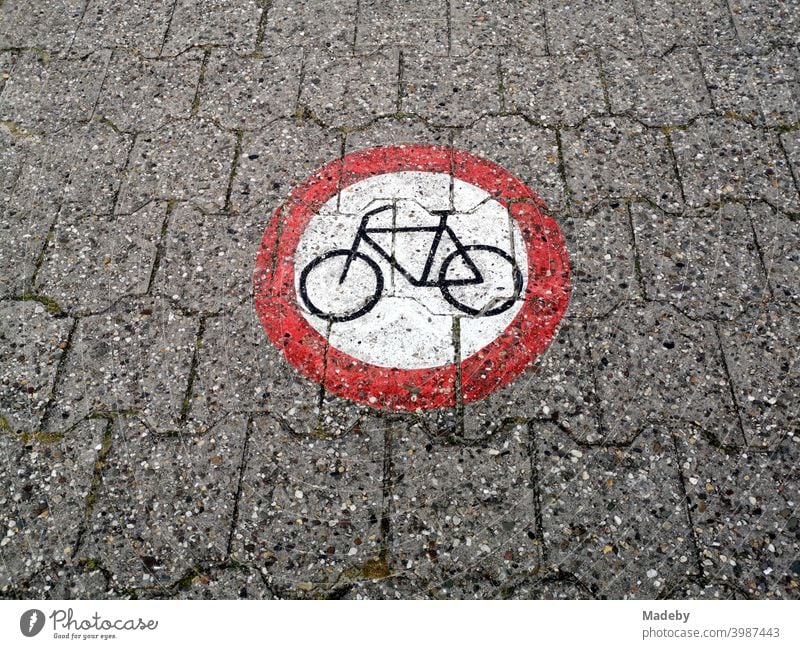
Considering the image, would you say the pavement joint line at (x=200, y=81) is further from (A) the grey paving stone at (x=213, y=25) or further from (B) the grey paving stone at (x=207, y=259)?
(B) the grey paving stone at (x=207, y=259)

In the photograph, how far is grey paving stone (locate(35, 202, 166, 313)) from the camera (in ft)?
9.39

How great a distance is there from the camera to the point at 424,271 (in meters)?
2.83

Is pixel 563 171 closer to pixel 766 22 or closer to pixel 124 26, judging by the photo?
pixel 766 22

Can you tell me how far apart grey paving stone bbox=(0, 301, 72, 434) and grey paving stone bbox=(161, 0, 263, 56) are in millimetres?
1761

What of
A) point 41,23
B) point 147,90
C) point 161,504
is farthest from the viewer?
point 41,23

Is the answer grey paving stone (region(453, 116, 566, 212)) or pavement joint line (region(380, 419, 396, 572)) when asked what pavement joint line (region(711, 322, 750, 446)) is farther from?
pavement joint line (region(380, 419, 396, 572))

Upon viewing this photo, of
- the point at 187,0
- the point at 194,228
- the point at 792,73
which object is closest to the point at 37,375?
the point at 194,228

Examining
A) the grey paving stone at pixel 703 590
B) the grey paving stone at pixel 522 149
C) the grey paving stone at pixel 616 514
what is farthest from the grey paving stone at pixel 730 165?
the grey paving stone at pixel 703 590

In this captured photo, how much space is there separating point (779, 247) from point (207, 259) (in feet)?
8.37

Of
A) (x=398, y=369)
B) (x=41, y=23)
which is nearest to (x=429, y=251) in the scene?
(x=398, y=369)

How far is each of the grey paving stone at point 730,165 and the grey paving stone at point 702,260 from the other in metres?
0.12

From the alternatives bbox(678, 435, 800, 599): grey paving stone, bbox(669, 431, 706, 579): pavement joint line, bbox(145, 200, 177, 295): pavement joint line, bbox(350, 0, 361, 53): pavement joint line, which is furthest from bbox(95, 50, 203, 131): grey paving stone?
bbox(678, 435, 800, 599): grey paving stone

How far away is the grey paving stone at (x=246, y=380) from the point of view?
2.55 meters

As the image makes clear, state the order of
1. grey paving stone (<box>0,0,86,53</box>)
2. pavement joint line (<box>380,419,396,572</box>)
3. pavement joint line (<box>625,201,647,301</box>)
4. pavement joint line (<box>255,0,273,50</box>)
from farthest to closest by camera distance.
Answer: grey paving stone (<box>0,0,86,53</box>), pavement joint line (<box>255,0,273,50</box>), pavement joint line (<box>625,201,647,301</box>), pavement joint line (<box>380,419,396,572</box>)
